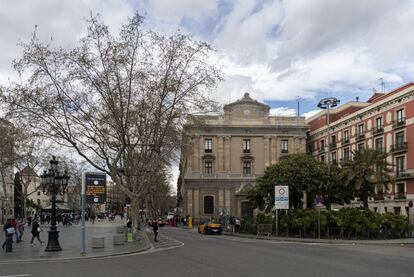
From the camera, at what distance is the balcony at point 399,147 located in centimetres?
6077

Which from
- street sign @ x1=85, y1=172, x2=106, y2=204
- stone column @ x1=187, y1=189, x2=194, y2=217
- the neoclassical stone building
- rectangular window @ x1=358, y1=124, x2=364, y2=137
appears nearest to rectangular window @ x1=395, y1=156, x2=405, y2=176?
rectangular window @ x1=358, y1=124, x2=364, y2=137

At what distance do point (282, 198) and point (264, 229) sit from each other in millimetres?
3288

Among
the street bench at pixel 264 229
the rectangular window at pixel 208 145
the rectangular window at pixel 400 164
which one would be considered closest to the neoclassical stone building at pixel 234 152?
the rectangular window at pixel 208 145

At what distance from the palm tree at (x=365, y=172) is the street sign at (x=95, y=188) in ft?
89.5

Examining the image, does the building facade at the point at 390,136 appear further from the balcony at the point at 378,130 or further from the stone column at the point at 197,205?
the stone column at the point at 197,205

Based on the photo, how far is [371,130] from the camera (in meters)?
68.9

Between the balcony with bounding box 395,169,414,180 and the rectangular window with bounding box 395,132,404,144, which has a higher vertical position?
the rectangular window with bounding box 395,132,404,144

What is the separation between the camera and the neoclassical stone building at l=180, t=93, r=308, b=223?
86000 mm

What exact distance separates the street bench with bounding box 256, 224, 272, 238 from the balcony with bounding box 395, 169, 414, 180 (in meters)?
25.2

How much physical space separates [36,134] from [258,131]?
60243 millimetres

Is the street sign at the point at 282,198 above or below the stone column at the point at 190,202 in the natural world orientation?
above

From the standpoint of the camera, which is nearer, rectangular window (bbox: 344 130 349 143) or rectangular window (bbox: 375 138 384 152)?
rectangular window (bbox: 375 138 384 152)

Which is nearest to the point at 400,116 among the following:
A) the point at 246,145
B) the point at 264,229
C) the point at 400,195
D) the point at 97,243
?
the point at 400,195

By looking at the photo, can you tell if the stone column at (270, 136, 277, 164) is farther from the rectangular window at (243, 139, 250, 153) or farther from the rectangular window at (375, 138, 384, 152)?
the rectangular window at (375, 138, 384, 152)
